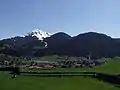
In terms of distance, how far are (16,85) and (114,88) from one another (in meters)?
16.4

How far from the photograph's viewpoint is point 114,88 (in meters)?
44.2

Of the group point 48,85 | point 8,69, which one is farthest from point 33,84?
point 8,69

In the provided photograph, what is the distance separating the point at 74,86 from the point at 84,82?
481 centimetres

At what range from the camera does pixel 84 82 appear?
49.8 m

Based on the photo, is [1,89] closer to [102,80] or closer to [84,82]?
[84,82]

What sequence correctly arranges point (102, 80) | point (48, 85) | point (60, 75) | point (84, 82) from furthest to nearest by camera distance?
point (60, 75) → point (102, 80) → point (84, 82) → point (48, 85)

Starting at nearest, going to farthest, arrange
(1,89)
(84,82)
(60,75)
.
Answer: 1. (1,89)
2. (84,82)
3. (60,75)

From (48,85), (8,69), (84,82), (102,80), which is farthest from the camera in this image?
(8,69)

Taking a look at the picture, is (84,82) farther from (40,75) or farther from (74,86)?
(40,75)

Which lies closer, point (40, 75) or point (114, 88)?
point (114, 88)

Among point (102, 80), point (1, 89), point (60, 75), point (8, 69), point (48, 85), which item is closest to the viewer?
point (1, 89)

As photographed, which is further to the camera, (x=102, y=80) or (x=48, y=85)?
(x=102, y=80)

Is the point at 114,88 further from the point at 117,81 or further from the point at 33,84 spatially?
the point at 33,84

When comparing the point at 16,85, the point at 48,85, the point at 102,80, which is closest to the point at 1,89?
the point at 16,85
